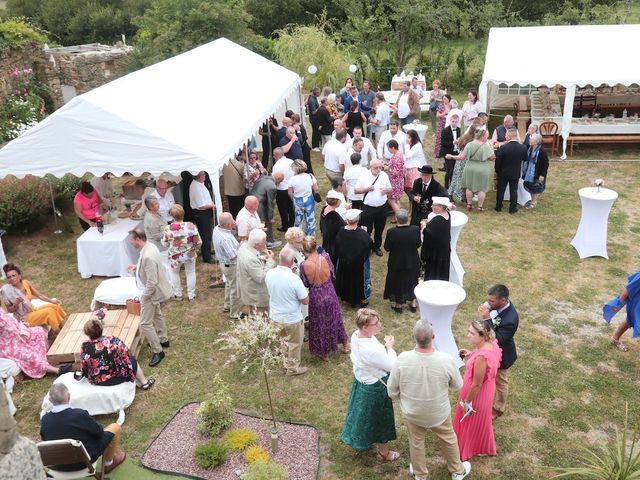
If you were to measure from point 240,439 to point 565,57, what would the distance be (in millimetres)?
11291

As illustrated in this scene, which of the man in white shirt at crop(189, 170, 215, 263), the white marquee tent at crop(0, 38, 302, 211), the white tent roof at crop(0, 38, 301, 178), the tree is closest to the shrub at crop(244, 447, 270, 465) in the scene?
the white marquee tent at crop(0, 38, 302, 211)

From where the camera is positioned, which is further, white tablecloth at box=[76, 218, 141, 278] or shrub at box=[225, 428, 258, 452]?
white tablecloth at box=[76, 218, 141, 278]

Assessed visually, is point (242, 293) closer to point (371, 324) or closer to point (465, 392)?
point (371, 324)

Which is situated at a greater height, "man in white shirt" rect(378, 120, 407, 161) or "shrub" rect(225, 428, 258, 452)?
"man in white shirt" rect(378, 120, 407, 161)

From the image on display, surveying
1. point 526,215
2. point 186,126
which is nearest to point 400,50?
point 526,215

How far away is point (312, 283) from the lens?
19.9 ft

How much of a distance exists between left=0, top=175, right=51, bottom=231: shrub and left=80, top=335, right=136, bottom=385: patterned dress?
5.26m

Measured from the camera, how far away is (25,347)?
20.6 ft

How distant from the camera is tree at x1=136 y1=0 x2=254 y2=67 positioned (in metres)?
19.1

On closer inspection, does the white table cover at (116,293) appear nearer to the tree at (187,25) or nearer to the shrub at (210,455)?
the shrub at (210,455)

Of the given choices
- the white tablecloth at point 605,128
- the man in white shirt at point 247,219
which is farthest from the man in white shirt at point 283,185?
the white tablecloth at point 605,128

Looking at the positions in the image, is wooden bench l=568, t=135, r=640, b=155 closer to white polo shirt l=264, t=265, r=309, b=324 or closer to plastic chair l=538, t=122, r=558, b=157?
plastic chair l=538, t=122, r=558, b=157

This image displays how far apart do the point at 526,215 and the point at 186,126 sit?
5905mm

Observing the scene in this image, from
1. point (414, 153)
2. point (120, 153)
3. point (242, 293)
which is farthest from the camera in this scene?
point (414, 153)
